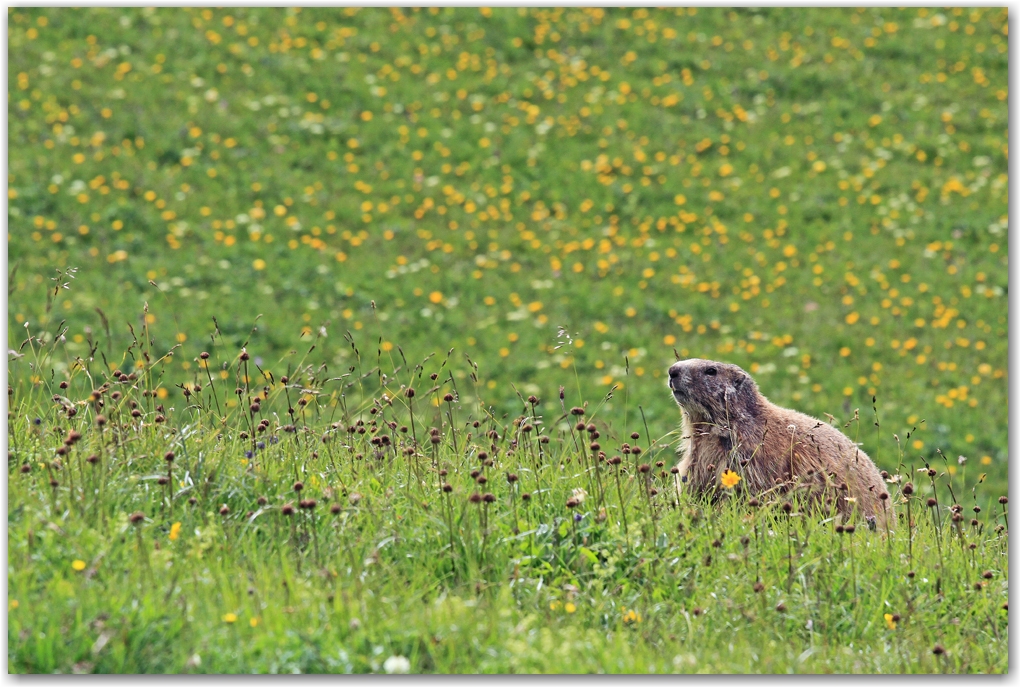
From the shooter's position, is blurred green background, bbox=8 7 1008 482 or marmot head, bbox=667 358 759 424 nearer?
marmot head, bbox=667 358 759 424

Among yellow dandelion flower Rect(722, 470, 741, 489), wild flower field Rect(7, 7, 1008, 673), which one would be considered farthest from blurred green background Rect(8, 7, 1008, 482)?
yellow dandelion flower Rect(722, 470, 741, 489)

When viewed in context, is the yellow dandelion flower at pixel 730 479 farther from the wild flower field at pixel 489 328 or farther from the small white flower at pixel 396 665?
the small white flower at pixel 396 665

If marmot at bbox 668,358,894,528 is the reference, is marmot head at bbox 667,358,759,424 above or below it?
above

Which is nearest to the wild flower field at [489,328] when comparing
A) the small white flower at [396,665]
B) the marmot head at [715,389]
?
the small white flower at [396,665]

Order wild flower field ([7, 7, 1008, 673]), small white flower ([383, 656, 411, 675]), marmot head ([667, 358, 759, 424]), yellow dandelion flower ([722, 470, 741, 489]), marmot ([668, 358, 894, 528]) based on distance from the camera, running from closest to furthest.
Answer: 1. small white flower ([383, 656, 411, 675])
2. wild flower field ([7, 7, 1008, 673])
3. yellow dandelion flower ([722, 470, 741, 489])
4. marmot ([668, 358, 894, 528])
5. marmot head ([667, 358, 759, 424])

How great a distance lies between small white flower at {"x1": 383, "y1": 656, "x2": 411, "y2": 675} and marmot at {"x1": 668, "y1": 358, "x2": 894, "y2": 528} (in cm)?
189

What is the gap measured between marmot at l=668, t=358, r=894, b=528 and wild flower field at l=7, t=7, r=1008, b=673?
195 mm

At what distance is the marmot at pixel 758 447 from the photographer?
515 cm

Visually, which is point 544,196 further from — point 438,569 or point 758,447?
point 438,569

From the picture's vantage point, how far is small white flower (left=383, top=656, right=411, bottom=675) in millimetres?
3363

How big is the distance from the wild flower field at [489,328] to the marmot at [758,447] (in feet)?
0.64

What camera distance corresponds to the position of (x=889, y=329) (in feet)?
38.4

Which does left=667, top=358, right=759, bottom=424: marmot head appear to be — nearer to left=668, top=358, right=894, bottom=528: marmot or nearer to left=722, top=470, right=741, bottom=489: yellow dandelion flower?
left=668, top=358, right=894, bottom=528: marmot

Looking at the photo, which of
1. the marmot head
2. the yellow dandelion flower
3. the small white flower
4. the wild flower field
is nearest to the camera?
the small white flower
